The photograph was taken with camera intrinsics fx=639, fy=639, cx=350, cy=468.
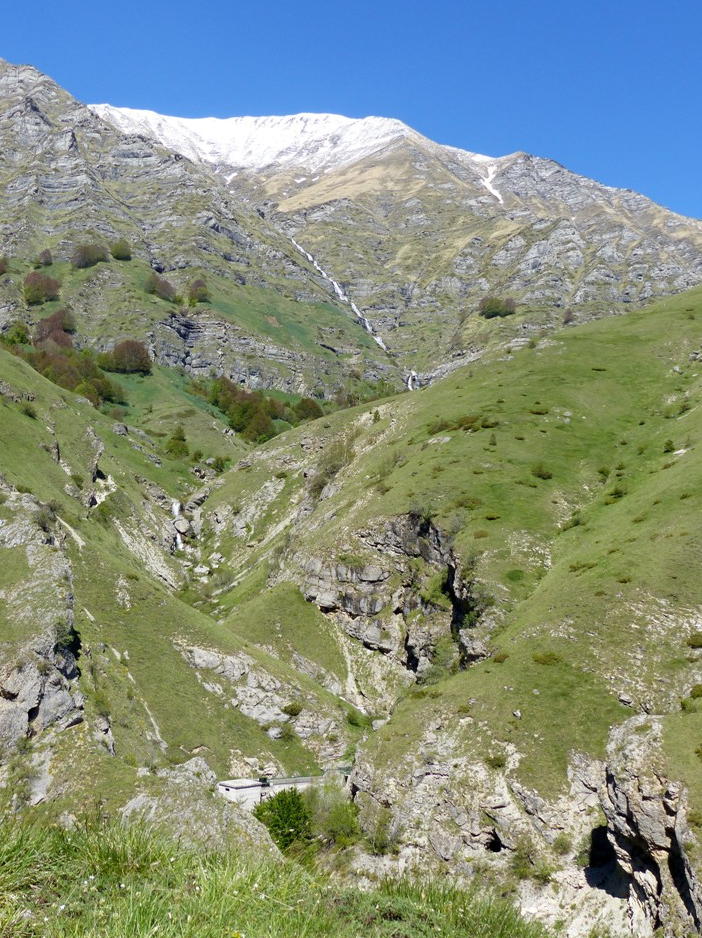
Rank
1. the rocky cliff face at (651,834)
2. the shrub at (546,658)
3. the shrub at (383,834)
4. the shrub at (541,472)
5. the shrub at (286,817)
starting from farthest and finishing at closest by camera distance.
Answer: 1. the shrub at (541,472)
2. the shrub at (546,658)
3. the shrub at (286,817)
4. the shrub at (383,834)
5. the rocky cliff face at (651,834)

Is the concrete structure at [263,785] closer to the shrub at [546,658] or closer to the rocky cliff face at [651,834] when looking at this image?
the shrub at [546,658]

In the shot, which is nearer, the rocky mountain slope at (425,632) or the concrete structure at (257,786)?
the rocky mountain slope at (425,632)

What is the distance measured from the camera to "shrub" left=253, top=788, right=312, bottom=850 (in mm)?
54594

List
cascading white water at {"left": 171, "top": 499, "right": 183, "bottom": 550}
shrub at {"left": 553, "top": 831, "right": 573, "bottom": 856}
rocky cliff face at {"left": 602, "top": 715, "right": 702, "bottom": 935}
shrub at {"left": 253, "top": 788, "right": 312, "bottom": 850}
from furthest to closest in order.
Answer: cascading white water at {"left": 171, "top": 499, "right": 183, "bottom": 550} → shrub at {"left": 253, "top": 788, "right": 312, "bottom": 850} → shrub at {"left": 553, "top": 831, "right": 573, "bottom": 856} → rocky cliff face at {"left": 602, "top": 715, "right": 702, "bottom": 935}

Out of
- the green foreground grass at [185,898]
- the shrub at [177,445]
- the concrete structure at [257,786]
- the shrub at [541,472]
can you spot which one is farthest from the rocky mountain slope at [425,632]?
the shrub at [177,445]

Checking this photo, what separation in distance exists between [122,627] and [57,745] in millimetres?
23394

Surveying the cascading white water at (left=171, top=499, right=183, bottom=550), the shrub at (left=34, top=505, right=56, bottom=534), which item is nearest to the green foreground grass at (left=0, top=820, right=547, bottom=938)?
the shrub at (left=34, top=505, right=56, bottom=534)

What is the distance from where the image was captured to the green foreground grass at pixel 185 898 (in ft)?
31.5

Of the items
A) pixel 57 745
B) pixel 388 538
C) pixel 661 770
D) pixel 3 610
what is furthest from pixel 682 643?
pixel 3 610

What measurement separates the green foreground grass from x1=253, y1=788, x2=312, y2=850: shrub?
45727 mm

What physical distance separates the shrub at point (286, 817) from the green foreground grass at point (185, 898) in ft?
150

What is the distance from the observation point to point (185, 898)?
10.6 meters

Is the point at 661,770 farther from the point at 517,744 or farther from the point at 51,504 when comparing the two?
the point at 51,504

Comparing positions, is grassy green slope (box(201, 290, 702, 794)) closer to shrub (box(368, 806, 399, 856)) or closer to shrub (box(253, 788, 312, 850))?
shrub (box(368, 806, 399, 856))
